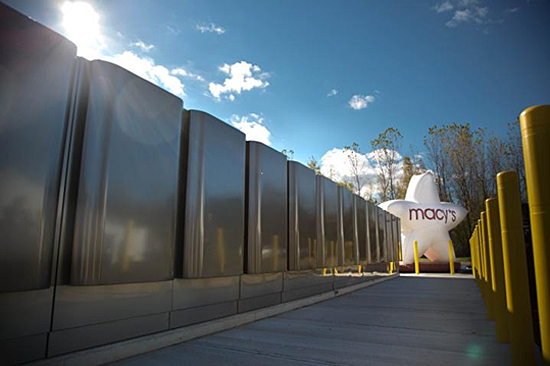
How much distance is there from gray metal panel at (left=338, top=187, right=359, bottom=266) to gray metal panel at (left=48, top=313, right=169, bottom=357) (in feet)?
19.2

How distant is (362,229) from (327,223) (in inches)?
135

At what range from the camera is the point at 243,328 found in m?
4.46

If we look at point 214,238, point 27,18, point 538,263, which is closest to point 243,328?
point 214,238

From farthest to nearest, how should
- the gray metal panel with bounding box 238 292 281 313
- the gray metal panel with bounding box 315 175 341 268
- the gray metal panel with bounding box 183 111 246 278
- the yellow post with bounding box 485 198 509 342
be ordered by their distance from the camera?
the gray metal panel with bounding box 315 175 341 268
the gray metal panel with bounding box 238 292 281 313
the gray metal panel with bounding box 183 111 246 278
the yellow post with bounding box 485 198 509 342

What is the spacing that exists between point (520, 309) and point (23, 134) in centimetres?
365

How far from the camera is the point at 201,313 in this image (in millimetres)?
4203

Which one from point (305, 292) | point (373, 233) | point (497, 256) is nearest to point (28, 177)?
point (497, 256)

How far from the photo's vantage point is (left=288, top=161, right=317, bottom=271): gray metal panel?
6.37 meters

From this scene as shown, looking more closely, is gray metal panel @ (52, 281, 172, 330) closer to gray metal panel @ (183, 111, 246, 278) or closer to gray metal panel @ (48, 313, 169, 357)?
gray metal panel @ (48, 313, 169, 357)

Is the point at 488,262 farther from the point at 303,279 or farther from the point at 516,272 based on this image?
the point at 303,279

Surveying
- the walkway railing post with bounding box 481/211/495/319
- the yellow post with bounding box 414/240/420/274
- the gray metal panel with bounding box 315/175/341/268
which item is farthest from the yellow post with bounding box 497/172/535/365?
the yellow post with bounding box 414/240/420/274

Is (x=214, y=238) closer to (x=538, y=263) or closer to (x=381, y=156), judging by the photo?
(x=538, y=263)

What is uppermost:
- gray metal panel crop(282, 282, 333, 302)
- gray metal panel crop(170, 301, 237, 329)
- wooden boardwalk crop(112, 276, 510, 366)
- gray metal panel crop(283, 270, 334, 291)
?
gray metal panel crop(283, 270, 334, 291)

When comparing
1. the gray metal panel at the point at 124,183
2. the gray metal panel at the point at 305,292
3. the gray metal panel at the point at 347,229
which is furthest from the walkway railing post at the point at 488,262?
the gray metal panel at the point at 347,229
